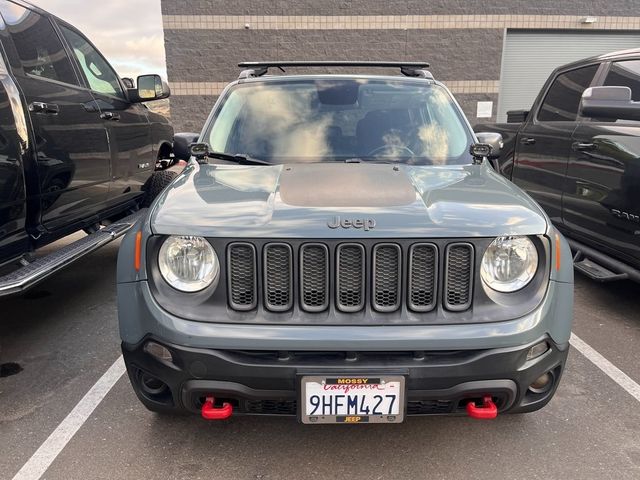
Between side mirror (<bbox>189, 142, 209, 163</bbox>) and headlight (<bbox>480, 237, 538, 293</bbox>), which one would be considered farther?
side mirror (<bbox>189, 142, 209, 163</bbox>)

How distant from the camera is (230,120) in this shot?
3.43m

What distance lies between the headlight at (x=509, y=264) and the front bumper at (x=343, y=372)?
0.84 ft

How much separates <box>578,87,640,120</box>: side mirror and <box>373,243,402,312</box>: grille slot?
8.05 ft

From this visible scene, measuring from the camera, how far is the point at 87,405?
293 cm

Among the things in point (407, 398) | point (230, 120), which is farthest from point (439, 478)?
point (230, 120)

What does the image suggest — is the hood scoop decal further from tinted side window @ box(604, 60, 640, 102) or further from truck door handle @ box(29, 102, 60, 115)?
tinted side window @ box(604, 60, 640, 102)

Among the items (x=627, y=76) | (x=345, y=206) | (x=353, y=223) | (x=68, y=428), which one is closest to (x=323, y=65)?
(x=345, y=206)

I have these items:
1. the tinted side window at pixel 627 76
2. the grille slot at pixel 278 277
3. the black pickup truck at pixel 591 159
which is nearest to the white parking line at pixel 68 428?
the grille slot at pixel 278 277

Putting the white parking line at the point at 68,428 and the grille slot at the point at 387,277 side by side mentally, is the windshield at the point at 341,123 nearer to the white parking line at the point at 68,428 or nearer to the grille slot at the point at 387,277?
the grille slot at the point at 387,277

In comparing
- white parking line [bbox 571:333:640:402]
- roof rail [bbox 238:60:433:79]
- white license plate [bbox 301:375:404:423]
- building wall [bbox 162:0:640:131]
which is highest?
building wall [bbox 162:0:640:131]

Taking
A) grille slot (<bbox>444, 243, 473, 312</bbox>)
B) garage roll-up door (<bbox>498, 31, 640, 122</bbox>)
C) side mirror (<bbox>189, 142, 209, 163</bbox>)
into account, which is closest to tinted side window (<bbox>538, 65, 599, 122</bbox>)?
grille slot (<bbox>444, 243, 473, 312</bbox>)

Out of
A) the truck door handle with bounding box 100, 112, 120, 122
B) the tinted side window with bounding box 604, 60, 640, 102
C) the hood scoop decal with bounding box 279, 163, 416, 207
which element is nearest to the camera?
the hood scoop decal with bounding box 279, 163, 416, 207

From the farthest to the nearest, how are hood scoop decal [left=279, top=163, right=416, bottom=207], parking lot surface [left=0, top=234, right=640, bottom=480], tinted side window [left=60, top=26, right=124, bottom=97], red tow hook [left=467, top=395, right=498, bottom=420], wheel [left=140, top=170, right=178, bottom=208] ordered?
wheel [left=140, top=170, right=178, bottom=208] < tinted side window [left=60, top=26, right=124, bottom=97] < parking lot surface [left=0, top=234, right=640, bottom=480] < hood scoop decal [left=279, top=163, right=416, bottom=207] < red tow hook [left=467, top=395, right=498, bottom=420]

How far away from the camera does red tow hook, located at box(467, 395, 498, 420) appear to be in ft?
6.95
